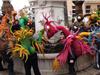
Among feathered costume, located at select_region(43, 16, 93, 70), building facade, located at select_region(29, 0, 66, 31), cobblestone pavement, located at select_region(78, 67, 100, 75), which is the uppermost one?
building facade, located at select_region(29, 0, 66, 31)

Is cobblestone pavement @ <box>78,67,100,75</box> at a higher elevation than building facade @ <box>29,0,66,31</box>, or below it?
below

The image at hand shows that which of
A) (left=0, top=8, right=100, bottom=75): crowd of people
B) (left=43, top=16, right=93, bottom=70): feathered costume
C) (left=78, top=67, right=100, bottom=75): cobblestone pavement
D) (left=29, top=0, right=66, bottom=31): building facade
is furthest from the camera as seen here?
(left=29, top=0, right=66, bottom=31): building facade

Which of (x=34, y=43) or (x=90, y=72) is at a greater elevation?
(x=34, y=43)

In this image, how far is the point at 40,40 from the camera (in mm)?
8617

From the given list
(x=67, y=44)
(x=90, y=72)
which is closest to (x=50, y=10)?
(x=67, y=44)

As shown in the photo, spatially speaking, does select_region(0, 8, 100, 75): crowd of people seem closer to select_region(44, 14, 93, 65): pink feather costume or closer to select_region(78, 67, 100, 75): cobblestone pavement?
select_region(44, 14, 93, 65): pink feather costume

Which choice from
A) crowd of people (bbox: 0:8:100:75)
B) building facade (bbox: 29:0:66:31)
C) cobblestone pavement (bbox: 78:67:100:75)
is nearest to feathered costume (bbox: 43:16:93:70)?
crowd of people (bbox: 0:8:100:75)

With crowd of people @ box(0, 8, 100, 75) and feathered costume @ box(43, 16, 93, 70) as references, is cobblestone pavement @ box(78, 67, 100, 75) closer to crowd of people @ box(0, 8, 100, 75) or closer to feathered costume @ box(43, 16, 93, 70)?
crowd of people @ box(0, 8, 100, 75)

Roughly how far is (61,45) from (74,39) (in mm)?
512

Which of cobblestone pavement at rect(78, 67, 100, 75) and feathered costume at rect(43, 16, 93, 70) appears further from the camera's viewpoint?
cobblestone pavement at rect(78, 67, 100, 75)

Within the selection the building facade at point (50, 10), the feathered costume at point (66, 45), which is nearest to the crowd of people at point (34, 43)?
the feathered costume at point (66, 45)

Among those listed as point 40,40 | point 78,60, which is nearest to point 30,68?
point 40,40

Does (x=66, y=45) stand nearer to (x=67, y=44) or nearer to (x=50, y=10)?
(x=67, y=44)

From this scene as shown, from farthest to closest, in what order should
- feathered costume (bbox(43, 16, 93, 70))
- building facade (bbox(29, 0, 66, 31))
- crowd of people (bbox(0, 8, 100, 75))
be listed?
building facade (bbox(29, 0, 66, 31))
feathered costume (bbox(43, 16, 93, 70))
crowd of people (bbox(0, 8, 100, 75))
